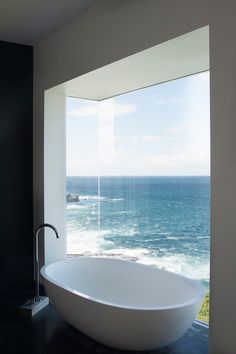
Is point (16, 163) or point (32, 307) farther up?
point (16, 163)

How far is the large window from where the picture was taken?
3.65 meters

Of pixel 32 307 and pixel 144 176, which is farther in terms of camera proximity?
pixel 144 176

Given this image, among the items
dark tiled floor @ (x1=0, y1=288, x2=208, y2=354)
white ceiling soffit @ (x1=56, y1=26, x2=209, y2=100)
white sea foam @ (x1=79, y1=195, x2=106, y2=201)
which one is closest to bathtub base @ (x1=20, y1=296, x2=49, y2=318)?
dark tiled floor @ (x1=0, y1=288, x2=208, y2=354)

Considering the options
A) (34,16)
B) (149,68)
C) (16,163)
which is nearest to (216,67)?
(149,68)

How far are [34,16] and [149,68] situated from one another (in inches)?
51.0

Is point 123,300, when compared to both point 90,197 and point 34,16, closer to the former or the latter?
point 90,197

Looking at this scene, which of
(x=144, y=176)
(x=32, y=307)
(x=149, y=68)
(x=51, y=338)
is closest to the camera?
(x=51, y=338)

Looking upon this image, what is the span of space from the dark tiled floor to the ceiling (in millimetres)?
2937

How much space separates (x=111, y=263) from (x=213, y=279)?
1595 millimetres

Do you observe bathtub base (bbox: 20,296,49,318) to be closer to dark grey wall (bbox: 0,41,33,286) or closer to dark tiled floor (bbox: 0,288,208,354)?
dark tiled floor (bbox: 0,288,208,354)

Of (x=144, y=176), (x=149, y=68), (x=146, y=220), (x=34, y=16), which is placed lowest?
(x=146, y=220)

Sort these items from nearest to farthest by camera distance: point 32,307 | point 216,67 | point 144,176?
1. point 216,67
2. point 32,307
3. point 144,176

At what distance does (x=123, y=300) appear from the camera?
3.62 m

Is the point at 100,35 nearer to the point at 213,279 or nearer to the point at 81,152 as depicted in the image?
the point at 81,152
